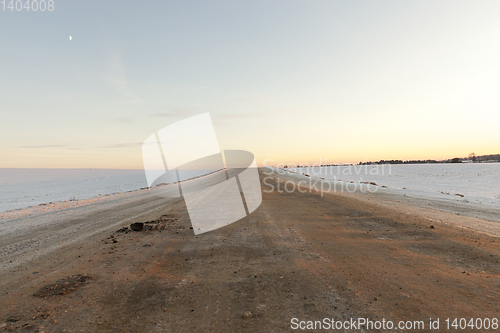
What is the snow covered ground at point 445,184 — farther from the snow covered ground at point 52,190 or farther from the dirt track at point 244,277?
the snow covered ground at point 52,190

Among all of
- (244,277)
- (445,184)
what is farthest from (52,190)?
(445,184)

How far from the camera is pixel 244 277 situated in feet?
21.1

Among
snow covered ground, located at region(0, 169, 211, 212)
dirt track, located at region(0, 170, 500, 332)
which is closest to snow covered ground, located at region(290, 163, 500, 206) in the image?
dirt track, located at region(0, 170, 500, 332)

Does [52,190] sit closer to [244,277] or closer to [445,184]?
[244,277]

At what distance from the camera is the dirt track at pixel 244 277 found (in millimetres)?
4766

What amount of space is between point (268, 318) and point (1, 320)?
523 cm

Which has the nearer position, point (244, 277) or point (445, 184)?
point (244, 277)

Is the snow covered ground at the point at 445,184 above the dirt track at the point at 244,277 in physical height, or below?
below

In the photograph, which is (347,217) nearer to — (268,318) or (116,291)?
(268,318)

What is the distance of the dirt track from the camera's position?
4.77 metres

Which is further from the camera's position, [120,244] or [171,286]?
[120,244]

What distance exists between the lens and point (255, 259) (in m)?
7.73

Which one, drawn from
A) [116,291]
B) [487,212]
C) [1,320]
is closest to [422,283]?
[116,291]

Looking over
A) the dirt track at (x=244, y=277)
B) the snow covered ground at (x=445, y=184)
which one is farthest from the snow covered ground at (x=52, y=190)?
the snow covered ground at (x=445, y=184)
